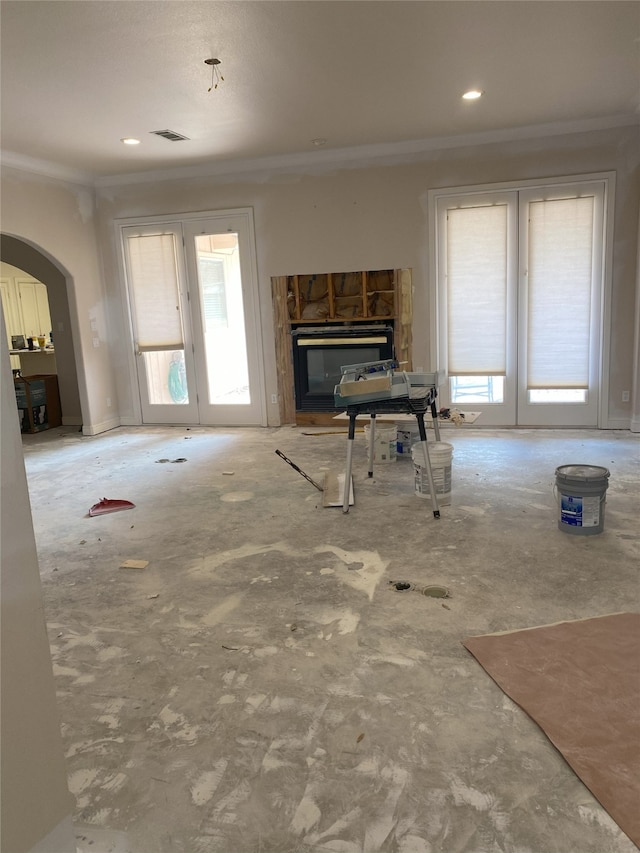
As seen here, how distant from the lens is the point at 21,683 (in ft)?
4.37

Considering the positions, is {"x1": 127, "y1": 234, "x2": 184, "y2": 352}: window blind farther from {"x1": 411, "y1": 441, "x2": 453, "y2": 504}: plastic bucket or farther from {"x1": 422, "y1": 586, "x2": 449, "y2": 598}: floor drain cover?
{"x1": 422, "y1": 586, "x2": 449, "y2": 598}: floor drain cover

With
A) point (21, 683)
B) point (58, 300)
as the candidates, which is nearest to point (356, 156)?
point (58, 300)

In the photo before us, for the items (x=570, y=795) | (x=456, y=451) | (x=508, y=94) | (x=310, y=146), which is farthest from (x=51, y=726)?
(x=310, y=146)

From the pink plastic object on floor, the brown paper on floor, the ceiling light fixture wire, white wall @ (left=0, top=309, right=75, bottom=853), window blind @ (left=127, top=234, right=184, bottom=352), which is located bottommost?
the brown paper on floor

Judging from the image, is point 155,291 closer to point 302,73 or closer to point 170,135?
point 170,135

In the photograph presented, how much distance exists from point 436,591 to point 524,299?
4.11 metres

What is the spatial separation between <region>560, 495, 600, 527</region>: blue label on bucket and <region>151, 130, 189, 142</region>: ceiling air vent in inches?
176

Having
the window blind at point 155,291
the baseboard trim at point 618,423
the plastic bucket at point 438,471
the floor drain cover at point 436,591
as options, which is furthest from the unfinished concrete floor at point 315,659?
the window blind at point 155,291

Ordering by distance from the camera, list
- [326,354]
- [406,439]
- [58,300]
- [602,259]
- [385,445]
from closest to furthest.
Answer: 1. [385,445]
2. [406,439]
3. [602,259]
4. [326,354]
5. [58,300]

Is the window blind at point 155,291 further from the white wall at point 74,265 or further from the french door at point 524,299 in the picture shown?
the french door at point 524,299

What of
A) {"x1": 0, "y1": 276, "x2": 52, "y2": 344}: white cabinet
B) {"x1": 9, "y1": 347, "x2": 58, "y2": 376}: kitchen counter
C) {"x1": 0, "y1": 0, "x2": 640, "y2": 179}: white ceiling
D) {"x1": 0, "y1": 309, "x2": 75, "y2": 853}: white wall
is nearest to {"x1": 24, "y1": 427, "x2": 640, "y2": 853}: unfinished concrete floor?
{"x1": 0, "y1": 309, "x2": 75, "y2": 853}: white wall

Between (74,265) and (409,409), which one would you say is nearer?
Result: (409,409)

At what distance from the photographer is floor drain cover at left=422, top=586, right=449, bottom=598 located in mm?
2873

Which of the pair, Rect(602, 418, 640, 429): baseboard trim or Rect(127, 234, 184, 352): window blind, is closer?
Rect(602, 418, 640, 429): baseboard trim
